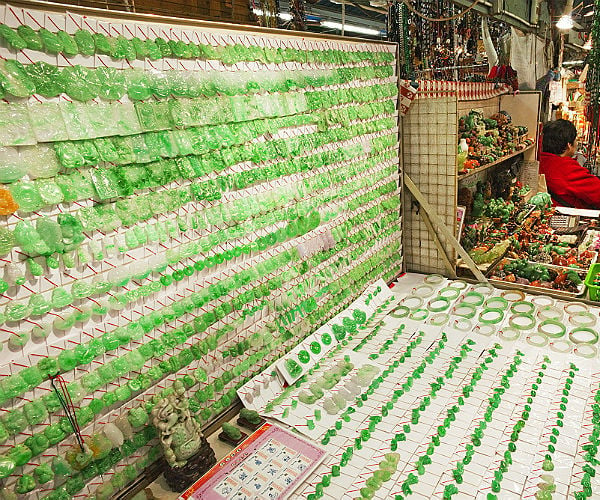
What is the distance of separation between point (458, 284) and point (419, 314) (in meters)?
0.51

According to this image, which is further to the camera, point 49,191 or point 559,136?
point 559,136

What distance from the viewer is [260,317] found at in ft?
6.77

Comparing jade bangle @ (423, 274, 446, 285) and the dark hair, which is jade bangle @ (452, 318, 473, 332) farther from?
the dark hair

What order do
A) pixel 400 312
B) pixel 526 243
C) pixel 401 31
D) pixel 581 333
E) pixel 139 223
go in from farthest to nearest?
1. pixel 526 243
2. pixel 401 31
3. pixel 400 312
4. pixel 581 333
5. pixel 139 223

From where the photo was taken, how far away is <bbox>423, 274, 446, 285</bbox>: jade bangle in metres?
3.07

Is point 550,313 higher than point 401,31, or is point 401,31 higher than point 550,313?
point 401,31

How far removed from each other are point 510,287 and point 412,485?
5.96 ft

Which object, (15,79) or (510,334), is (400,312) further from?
(15,79)

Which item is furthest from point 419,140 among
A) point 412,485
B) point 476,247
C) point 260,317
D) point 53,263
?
point 53,263

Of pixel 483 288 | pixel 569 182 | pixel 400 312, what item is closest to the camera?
pixel 400 312

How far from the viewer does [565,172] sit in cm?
495

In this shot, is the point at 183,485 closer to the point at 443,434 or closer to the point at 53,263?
the point at 53,263

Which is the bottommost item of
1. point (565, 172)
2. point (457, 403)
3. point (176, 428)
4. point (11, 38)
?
point (457, 403)

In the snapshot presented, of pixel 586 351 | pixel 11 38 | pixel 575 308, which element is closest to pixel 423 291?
pixel 575 308
